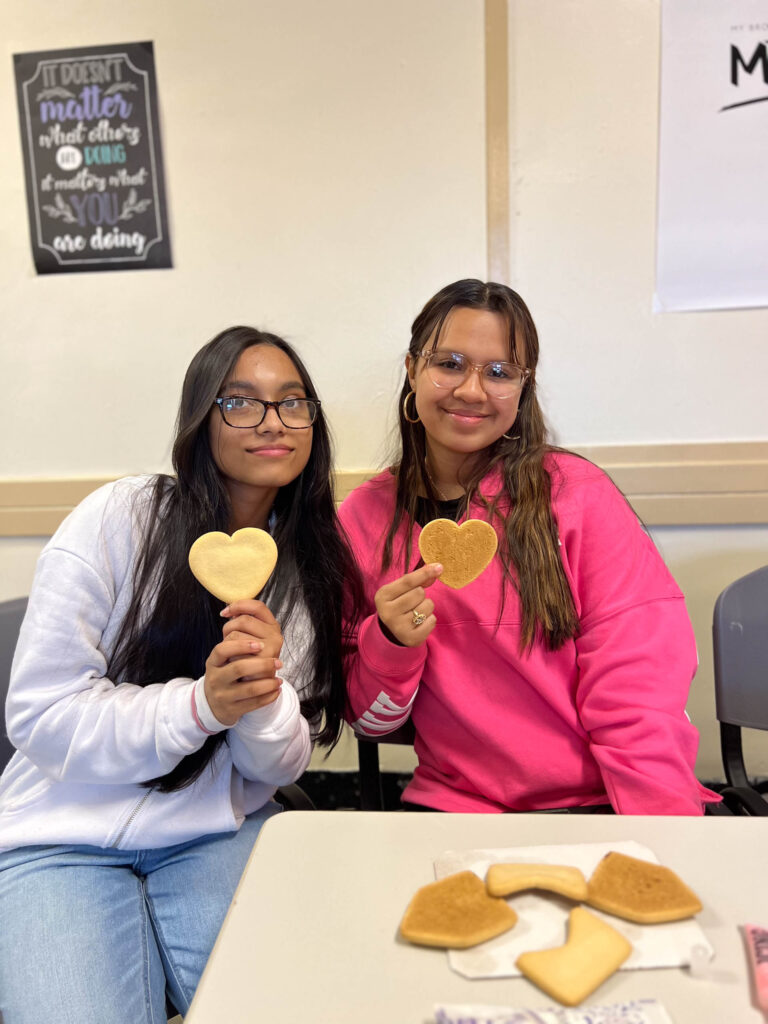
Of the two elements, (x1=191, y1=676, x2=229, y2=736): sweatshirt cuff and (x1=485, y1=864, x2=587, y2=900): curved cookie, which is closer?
(x1=485, y1=864, x2=587, y2=900): curved cookie

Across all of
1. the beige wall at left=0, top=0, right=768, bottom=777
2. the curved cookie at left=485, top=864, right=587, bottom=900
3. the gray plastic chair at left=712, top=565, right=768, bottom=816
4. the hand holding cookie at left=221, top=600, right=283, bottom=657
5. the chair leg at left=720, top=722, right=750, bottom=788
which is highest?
the beige wall at left=0, top=0, right=768, bottom=777

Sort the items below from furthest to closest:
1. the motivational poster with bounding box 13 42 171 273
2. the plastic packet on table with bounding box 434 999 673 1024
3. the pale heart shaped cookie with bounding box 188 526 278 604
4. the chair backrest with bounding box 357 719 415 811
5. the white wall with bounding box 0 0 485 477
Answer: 1. the motivational poster with bounding box 13 42 171 273
2. the white wall with bounding box 0 0 485 477
3. the chair backrest with bounding box 357 719 415 811
4. the pale heart shaped cookie with bounding box 188 526 278 604
5. the plastic packet on table with bounding box 434 999 673 1024

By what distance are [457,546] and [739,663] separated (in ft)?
2.86

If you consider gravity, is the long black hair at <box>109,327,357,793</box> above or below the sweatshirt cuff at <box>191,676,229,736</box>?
above

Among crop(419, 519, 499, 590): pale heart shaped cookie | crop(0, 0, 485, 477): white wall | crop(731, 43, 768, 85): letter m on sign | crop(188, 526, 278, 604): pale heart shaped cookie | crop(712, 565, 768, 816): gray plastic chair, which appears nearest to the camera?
crop(188, 526, 278, 604): pale heart shaped cookie

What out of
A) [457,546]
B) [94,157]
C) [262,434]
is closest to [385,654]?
[457,546]

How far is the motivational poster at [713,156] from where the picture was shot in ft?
6.64

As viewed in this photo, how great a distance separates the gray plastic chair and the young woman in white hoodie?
929mm

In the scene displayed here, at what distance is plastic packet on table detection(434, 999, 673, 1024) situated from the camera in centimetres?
67

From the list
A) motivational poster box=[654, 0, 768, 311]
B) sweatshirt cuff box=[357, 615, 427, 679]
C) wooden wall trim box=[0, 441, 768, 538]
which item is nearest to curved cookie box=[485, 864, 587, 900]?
sweatshirt cuff box=[357, 615, 427, 679]

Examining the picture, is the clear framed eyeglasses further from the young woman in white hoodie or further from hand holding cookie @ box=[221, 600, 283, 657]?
hand holding cookie @ box=[221, 600, 283, 657]

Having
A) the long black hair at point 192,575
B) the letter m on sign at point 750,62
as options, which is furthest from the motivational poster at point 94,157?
the letter m on sign at point 750,62

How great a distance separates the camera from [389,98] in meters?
2.14

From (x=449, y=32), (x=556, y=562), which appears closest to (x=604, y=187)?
(x=449, y=32)
